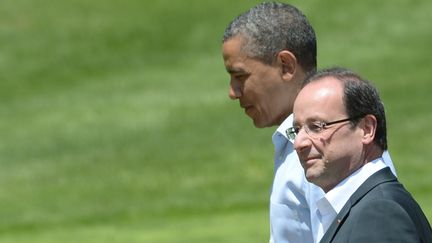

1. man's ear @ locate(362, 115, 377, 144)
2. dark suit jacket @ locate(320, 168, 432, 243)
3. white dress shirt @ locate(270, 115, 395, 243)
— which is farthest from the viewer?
white dress shirt @ locate(270, 115, 395, 243)

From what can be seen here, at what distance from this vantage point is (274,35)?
571 cm

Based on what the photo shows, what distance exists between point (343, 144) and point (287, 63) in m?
1.18

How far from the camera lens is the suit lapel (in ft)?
14.4

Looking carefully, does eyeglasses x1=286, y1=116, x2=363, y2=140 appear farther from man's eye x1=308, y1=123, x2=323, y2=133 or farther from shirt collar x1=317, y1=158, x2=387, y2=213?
shirt collar x1=317, y1=158, x2=387, y2=213

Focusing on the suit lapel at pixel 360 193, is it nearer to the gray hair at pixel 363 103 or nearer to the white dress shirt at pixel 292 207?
the gray hair at pixel 363 103

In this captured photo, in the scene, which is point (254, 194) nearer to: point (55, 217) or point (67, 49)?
point (55, 217)

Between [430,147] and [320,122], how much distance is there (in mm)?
16502

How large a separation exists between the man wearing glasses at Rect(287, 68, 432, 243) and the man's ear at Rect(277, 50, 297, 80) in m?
0.96

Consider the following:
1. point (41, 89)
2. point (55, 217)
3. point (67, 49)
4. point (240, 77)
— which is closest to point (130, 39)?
point (67, 49)

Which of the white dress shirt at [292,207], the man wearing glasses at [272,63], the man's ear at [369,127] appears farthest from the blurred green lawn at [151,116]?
the man's ear at [369,127]

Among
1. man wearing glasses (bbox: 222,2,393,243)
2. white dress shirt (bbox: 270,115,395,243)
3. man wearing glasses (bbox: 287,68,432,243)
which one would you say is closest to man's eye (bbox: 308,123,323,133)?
man wearing glasses (bbox: 287,68,432,243)

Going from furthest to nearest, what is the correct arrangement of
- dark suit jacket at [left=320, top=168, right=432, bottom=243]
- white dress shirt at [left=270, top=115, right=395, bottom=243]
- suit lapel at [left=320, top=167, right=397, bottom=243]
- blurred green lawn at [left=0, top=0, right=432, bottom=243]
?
blurred green lawn at [left=0, top=0, right=432, bottom=243]
white dress shirt at [left=270, top=115, right=395, bottom=243]
suit lapel at [left=320, top=167, right=397, bottom=243]
dark suit jacket at [left=320, top=168, right=432, bottom=243]

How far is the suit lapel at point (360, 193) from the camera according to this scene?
173 inches

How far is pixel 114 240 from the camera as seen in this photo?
15.9 metres
